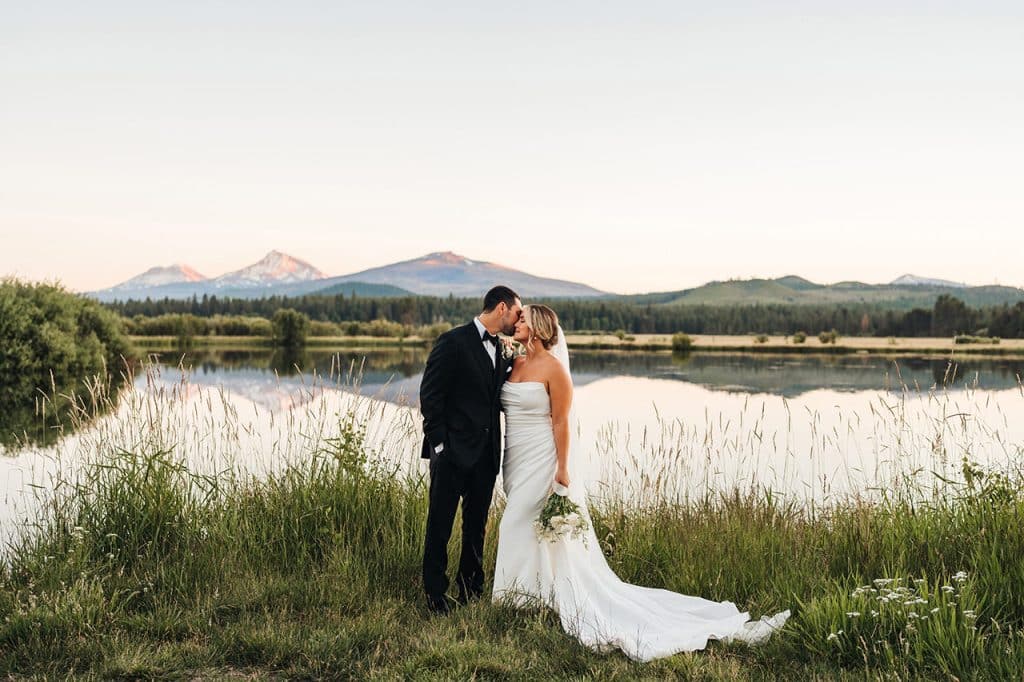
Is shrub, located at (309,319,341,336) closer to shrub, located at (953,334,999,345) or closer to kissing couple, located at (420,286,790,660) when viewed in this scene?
shrub, located at (953,334,999,345)

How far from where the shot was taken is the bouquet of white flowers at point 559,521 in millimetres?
5609

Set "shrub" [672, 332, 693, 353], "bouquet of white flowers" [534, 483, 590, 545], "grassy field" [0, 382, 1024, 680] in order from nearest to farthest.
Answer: "grassy field" [0, 382, 1024, 680], "bouquet of white flowers" [534, 483, 590, 545], "shrub" [672, 332, 693, 353]

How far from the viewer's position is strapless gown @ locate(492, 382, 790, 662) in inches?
213

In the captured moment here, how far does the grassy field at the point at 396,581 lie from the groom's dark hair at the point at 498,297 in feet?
7.27

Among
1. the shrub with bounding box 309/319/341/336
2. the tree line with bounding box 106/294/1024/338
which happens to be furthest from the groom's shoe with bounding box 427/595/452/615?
the tree line with bounding box 106/294/1024/338

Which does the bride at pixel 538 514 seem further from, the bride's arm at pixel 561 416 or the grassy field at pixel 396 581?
the grassy field at pixel 396 581

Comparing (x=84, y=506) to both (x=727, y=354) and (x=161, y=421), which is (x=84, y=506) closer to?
(x=161, y=421)

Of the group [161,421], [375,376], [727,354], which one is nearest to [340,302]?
[727,354]

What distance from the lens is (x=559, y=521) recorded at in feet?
18.3

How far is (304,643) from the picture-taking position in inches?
195

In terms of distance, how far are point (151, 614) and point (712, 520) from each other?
4854 mm

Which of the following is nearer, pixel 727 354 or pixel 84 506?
pixel 84 506

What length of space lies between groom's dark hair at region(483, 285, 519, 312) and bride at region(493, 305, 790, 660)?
0.45ft

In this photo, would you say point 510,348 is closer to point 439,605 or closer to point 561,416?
point 561,416
